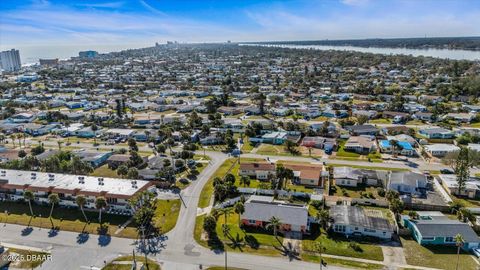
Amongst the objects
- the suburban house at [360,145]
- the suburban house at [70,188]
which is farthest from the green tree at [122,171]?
the suburban house at [360,145]

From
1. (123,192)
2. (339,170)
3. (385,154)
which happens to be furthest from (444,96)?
(123,192)

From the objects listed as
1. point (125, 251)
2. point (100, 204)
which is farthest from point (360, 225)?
point (100, 204)

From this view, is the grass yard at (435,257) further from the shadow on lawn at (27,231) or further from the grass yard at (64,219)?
the shadow on lawn at (27,231)

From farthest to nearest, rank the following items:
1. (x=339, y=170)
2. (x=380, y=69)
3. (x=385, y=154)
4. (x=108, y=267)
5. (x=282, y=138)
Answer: (x=380, y=69)
(x=282, y=138)
(x=385, y=154)
(x=339, y=170)
(x=108, y=267)

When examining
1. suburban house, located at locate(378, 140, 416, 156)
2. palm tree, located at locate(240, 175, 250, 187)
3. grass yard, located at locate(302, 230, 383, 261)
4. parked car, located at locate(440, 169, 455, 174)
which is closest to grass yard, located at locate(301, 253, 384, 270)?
grass yard, located at locate(302, 230, 383, 261)

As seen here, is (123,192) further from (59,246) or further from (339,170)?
(339,170)

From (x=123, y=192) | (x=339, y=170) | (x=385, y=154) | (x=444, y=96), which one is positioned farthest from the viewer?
(x=444, y=96)
